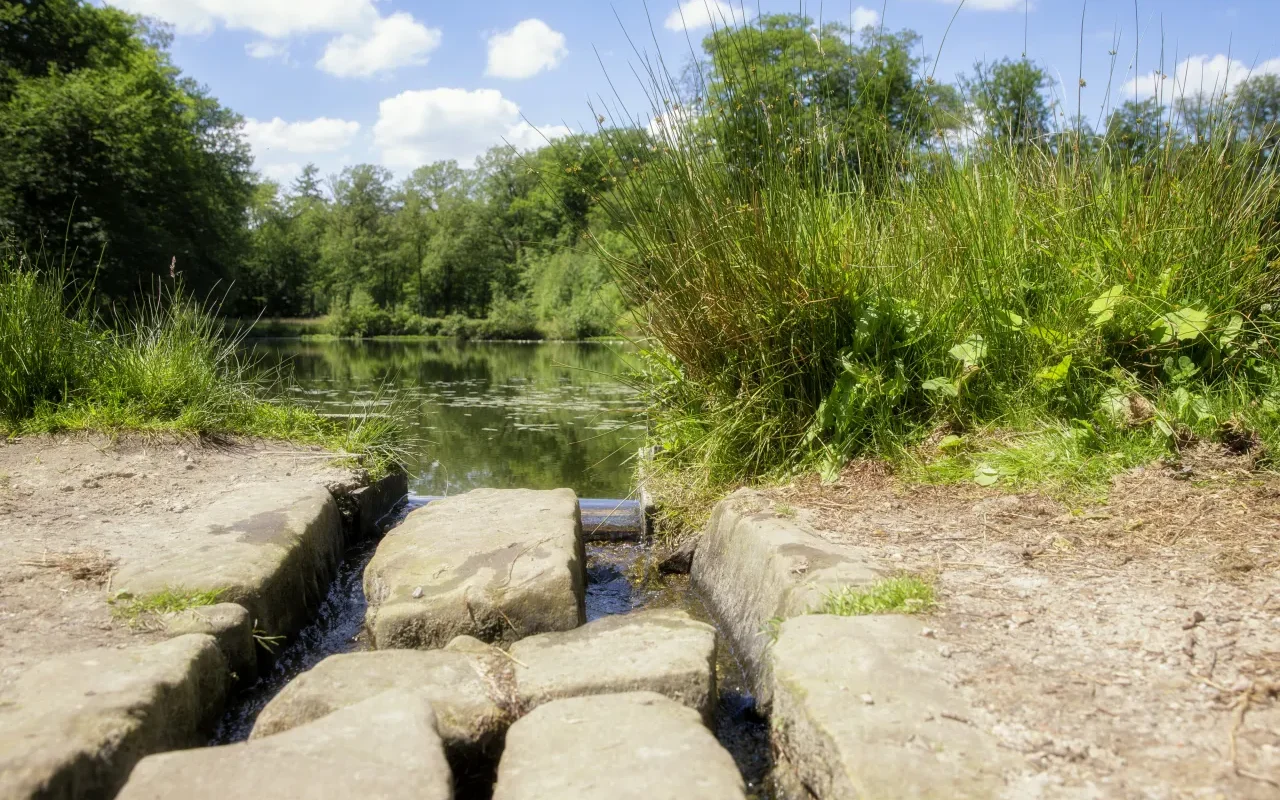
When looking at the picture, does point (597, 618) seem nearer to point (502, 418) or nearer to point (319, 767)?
point (319, 767)

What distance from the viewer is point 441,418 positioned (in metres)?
8.48

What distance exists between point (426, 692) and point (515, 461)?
15.2ft

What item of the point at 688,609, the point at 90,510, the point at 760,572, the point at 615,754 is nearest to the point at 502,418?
the point at 90,510

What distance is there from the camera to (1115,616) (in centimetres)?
175

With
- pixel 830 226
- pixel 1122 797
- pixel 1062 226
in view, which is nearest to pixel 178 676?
pixel 1122 797

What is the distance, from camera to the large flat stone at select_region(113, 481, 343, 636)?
225 cm

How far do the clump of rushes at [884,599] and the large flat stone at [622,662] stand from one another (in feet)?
0.96

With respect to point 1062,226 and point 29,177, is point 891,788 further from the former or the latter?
point 29,177

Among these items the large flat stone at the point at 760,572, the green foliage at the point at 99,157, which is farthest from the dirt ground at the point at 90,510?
the green foliage at the point at 99,157

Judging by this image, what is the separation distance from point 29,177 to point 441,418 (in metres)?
11.5

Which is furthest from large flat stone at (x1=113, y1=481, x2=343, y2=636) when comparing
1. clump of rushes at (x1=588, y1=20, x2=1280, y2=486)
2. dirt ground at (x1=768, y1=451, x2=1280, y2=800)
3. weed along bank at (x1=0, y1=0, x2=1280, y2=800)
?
dirt ground at (x1=768, y1=451, x2=1280, y2=800)

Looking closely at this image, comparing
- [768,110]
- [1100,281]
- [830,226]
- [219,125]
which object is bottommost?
[1100,281]

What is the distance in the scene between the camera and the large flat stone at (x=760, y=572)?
2.07m

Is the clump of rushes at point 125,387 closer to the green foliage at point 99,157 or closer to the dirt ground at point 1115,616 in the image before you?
the dirt ground at point 1115,616
